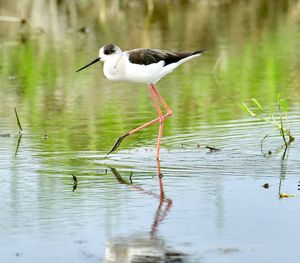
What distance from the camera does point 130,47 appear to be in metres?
16.2

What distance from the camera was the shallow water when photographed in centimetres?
589

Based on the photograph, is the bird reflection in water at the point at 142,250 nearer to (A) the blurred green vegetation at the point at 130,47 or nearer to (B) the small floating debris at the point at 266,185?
(B) the small floating debris at the point at 266,185

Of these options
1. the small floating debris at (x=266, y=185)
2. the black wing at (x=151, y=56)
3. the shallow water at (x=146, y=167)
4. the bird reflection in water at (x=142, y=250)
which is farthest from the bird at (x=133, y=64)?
the bird reflection in water at (x=142, y=250)

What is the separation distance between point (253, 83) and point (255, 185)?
5.35 metres

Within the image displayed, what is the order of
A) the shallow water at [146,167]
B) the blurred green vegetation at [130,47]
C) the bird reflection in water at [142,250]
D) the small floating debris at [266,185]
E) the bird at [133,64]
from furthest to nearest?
the blurred green vegetation at [130,47] < the bird at [133,64] < the small floating debris at [266,185] < the shallow water at [146,167] < the bird reflection in water at [142,250]

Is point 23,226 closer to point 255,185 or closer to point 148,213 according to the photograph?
point 148,213

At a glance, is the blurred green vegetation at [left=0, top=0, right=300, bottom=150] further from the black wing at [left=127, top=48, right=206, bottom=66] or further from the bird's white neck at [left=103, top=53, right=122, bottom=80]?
the black wing at [left=127, top=48, right=206, bottom=66]

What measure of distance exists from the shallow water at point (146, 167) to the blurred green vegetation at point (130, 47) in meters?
0.03

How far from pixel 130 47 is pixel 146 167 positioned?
26.9ft

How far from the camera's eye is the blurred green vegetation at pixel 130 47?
10.5 m

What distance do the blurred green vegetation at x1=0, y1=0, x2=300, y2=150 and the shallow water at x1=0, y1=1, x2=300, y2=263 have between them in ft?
0.11

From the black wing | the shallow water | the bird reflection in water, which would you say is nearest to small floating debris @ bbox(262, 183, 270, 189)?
the shallow water

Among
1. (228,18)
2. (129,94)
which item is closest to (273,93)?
(129,94)

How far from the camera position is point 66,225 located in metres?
6.29
